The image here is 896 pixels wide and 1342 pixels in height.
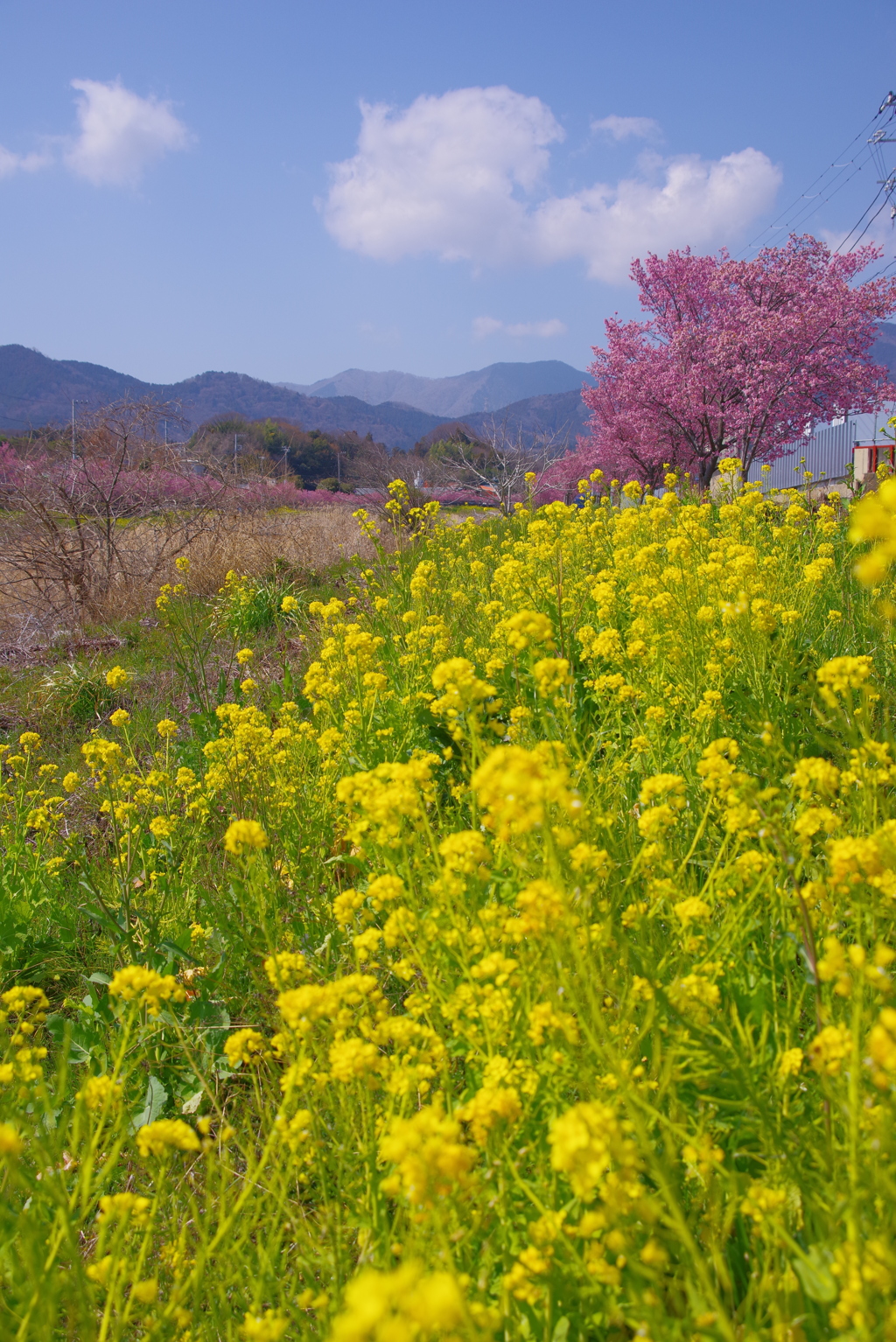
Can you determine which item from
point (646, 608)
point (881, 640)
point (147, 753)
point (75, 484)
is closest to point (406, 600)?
point (147, 753)

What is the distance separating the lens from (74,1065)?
91.0 inches

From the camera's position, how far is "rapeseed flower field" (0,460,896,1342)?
3.55 feet

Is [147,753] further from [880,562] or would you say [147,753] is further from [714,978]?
[880,562]

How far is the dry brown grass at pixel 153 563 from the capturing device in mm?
8539

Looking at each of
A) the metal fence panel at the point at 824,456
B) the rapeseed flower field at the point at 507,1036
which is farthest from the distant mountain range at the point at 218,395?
the rapeseed flower field at the point at 507,1036

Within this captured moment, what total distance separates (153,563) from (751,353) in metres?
13.8

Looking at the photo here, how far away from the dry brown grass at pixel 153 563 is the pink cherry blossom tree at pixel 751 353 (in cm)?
983

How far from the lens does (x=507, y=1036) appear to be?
4.97 feet

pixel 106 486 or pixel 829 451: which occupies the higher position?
pixel 829 451

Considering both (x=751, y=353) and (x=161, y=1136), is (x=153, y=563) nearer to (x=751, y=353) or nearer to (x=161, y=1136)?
(x=161, y=1136)

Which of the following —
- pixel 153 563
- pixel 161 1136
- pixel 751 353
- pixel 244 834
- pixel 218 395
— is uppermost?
pixel 218 395

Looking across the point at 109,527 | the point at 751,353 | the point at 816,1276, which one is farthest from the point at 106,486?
the point at 751,353

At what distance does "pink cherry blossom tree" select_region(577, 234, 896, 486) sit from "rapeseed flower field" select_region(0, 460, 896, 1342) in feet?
47.7

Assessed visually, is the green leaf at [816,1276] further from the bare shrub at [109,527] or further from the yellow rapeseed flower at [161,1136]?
the bare shrub at [109,527]
